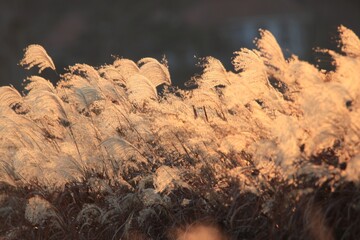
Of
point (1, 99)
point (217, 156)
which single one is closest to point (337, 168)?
point (217, 156)

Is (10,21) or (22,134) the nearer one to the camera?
(22,134)

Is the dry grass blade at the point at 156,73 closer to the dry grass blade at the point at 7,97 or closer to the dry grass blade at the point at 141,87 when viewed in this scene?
the dry grass blade at the point at 141,87

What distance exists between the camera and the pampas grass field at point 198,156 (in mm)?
5559

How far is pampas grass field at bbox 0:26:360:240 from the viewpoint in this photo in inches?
219

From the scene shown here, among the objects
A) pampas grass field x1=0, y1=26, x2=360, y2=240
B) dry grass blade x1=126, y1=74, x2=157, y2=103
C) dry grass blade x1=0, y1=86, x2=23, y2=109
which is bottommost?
pampas grass field x1=0, y1=26, x2=360, y2=240

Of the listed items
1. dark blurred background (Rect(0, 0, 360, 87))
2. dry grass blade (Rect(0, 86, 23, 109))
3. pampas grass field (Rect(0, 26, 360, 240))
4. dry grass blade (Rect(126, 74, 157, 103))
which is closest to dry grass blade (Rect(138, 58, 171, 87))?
pampas grass field (Rect(0, 26, 360, 240))

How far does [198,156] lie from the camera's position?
702 centimetres

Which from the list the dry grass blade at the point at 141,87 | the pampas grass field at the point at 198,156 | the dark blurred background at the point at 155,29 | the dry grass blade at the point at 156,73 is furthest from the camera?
the dark blurred background at the point at 155,29

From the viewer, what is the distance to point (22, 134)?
7.82m

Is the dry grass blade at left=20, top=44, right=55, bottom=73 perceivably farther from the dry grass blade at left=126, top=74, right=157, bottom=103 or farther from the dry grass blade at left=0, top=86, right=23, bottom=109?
the dry grass blade at left=126, top=74, right=157, bottom=103

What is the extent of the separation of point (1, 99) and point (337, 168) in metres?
3.99

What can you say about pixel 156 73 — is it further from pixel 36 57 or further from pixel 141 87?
pixel 36 57

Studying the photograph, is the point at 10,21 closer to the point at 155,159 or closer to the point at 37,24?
the point at 37,24

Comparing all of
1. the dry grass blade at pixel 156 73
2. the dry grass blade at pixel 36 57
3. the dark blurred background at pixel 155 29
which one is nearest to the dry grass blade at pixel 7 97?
the dry grass blade at pixel 36 57
